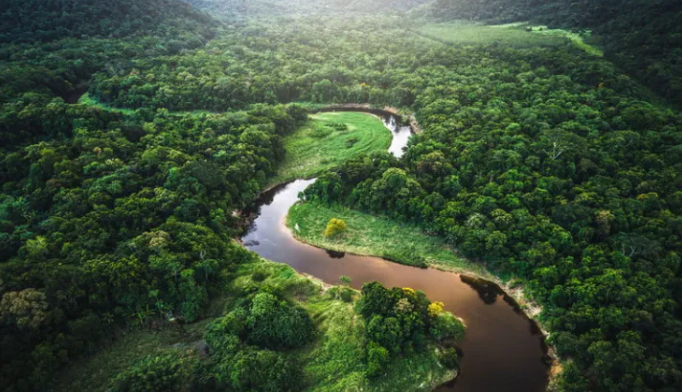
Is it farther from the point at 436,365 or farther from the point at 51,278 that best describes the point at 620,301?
the point at 51,278

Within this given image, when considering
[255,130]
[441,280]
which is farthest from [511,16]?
[441,280]

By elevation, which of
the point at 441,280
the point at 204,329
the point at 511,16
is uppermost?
the point at 511,16

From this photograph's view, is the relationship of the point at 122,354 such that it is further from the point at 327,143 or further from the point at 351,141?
the point at 351,141

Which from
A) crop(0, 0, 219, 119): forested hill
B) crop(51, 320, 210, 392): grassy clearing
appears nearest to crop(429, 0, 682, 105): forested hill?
crop(51, 320, 210, 392): grassy clearing

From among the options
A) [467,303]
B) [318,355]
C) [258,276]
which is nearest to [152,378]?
[318,355]

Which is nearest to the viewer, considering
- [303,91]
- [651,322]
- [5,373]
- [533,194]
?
[5,373]

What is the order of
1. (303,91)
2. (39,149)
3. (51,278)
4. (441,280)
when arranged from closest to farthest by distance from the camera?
(51,278)
(441,280)
(39,149)
(303,91)

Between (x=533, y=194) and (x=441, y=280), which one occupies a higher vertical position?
(x=533, y=194)
